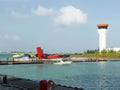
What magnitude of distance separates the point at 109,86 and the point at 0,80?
19.4 metres

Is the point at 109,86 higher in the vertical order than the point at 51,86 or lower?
lower

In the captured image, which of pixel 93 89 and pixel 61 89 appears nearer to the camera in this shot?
pixel 61 89

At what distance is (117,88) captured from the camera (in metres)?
49.3

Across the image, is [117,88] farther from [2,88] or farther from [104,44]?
[104,44]

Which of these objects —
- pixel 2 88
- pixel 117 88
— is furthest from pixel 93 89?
pixel 2 88

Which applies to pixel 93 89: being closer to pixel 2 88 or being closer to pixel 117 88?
pixel 117 88

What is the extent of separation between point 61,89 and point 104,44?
16654cm

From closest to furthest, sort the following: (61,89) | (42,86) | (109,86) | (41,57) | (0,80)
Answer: (42,86) → (61,89) → (0,80) → (109,86) → (41,57)

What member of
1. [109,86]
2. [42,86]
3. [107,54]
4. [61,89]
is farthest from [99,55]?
[42,86]

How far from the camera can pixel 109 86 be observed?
51969 millimetres

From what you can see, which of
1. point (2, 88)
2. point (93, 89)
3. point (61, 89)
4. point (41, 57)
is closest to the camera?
point (2, 88)

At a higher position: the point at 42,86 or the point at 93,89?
the point at 42,86

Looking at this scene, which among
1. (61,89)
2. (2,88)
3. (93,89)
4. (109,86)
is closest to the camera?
(2,88)

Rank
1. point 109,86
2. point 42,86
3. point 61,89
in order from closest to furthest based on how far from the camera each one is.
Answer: point 42,86
point 61,89
point 109,86
